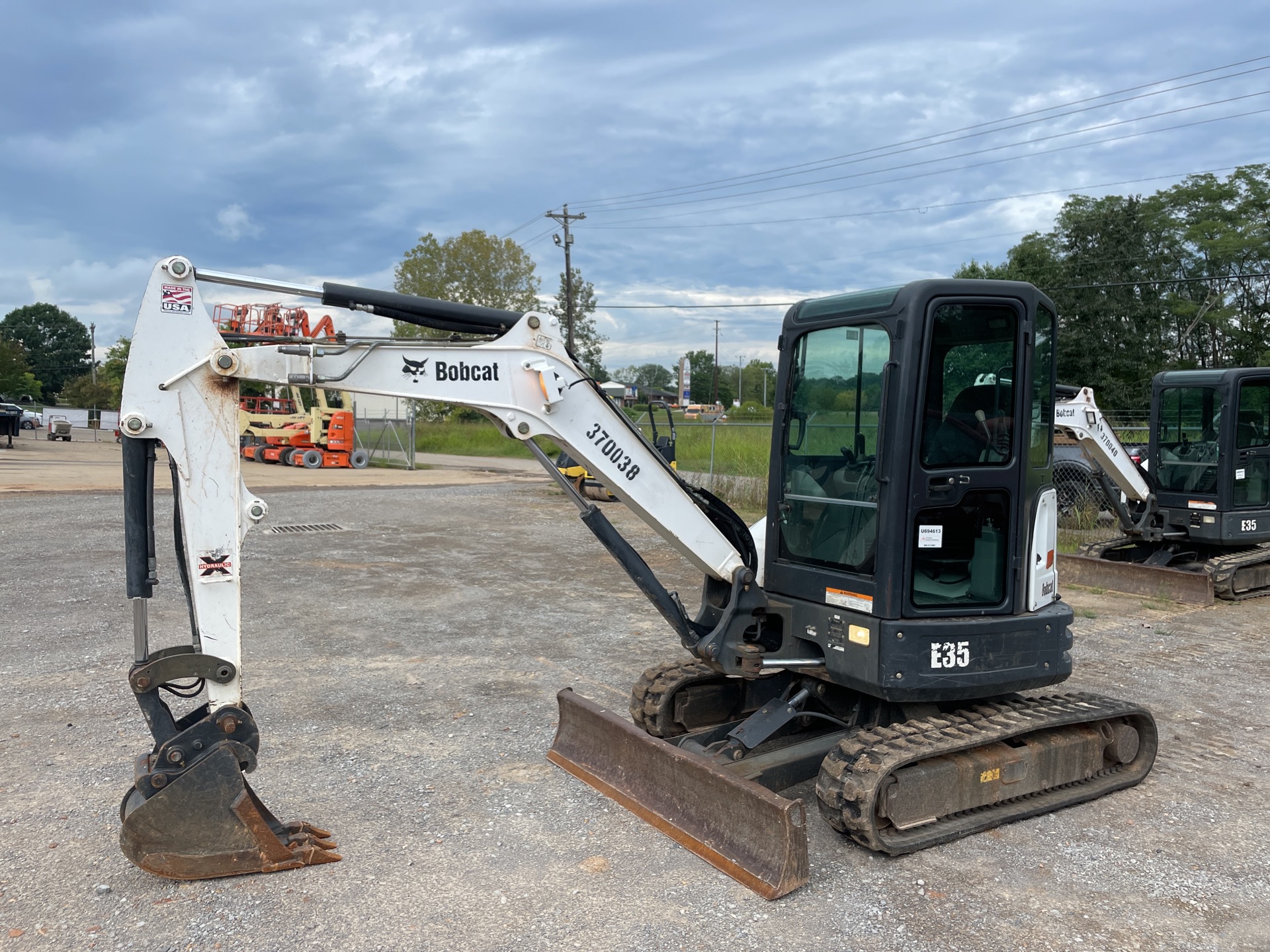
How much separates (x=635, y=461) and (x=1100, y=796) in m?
3.09

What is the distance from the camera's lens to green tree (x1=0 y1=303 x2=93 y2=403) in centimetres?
10719

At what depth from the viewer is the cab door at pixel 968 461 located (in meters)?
4.41

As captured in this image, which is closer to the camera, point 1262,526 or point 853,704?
point 853,704

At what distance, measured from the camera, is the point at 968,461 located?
14.8 ft

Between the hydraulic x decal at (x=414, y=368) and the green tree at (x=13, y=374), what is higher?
the green tree at (x=13, y=374)

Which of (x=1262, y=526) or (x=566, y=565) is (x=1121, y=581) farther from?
(x=566, y=565)

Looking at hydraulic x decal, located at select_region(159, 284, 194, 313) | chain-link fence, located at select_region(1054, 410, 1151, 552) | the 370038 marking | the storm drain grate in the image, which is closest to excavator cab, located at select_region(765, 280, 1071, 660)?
the 370038 marking

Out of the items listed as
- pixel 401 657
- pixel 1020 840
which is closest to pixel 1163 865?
pixel 1020 840

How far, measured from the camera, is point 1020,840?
14.8 feet

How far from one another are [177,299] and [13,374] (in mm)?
80283

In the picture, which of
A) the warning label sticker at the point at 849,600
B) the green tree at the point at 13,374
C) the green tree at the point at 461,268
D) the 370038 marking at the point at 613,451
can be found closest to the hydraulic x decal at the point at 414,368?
the 370038 marking at the point at 613,451

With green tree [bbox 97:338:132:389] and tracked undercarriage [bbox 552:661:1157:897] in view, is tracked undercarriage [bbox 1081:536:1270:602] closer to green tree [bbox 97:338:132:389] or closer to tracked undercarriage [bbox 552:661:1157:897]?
tracked undercarriage [bbox 552:661:1157:897]

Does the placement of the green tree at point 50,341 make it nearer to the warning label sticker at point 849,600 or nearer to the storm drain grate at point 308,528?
the storm drain grate at point 308,528

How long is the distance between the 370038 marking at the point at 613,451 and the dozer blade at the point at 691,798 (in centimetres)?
134
